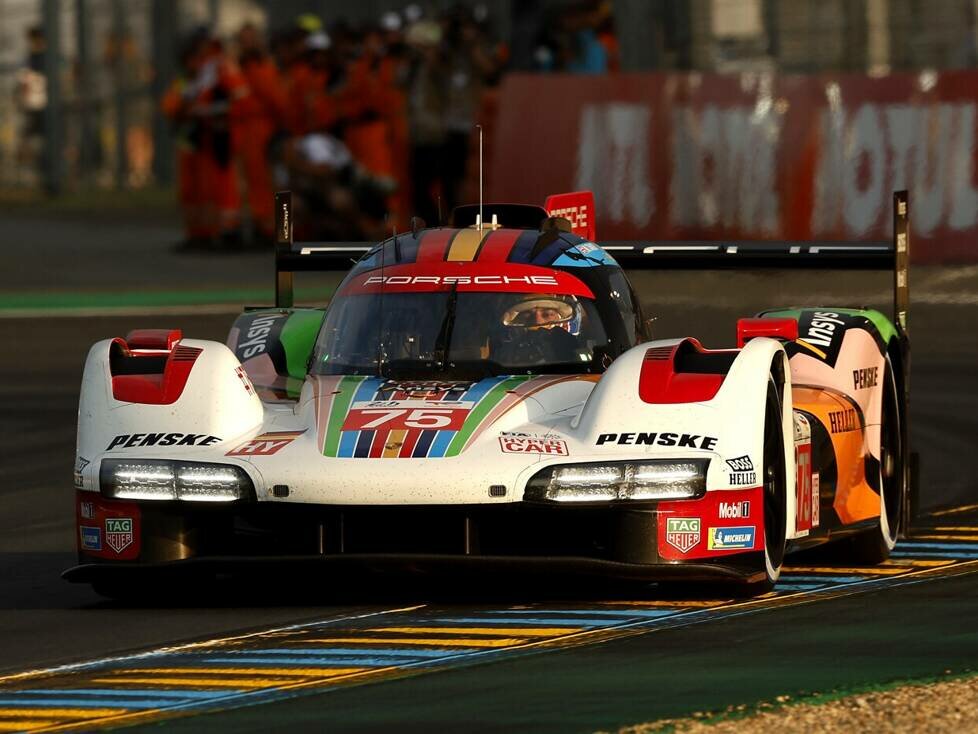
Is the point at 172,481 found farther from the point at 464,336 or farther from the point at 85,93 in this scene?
the point at 85,93

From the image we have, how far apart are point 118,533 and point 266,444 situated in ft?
1.80

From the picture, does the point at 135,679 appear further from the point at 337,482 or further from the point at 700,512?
the point at 700,512

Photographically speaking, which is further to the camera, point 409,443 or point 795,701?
point 409,443

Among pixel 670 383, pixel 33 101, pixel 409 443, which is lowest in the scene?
pixel 409 443

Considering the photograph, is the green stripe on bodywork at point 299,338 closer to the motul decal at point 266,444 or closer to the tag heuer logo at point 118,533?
the motul decal at point 266,444

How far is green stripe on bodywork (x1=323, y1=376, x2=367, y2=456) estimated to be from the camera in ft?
27.8

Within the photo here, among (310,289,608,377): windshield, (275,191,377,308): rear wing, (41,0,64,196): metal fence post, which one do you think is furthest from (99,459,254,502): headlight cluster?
(41,0,64,196): metal fence post

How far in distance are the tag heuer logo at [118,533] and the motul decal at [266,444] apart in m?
0.40

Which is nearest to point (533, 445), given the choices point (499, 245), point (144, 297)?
point (499, 245)

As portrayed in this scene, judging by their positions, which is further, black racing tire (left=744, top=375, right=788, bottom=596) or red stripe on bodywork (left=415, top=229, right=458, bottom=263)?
red stripe on bodywork (left=415, top=229, right=458, bottom=263)

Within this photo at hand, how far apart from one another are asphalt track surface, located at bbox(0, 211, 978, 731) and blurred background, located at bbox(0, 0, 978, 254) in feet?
21.2

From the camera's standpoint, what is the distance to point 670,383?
866 centimetres

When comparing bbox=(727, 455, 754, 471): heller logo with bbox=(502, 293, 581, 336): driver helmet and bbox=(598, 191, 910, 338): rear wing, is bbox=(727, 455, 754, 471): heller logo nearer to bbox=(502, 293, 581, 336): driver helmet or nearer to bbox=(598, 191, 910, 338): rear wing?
bbox=(502, 293, 581, 336): driver helmet

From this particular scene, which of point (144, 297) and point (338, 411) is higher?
point (338, 411)
